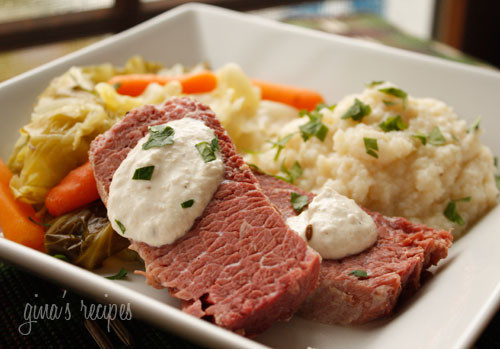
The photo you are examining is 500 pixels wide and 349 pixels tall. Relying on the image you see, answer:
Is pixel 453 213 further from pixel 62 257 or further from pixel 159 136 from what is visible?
pixel 62 257

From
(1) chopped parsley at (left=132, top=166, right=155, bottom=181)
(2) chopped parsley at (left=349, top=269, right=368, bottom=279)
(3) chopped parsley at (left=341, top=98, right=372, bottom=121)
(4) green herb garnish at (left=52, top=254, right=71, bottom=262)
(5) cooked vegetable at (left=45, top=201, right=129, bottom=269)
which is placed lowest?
Answer: (4) green herb garnish at (left=52, top=254, right=71, bottom=262)

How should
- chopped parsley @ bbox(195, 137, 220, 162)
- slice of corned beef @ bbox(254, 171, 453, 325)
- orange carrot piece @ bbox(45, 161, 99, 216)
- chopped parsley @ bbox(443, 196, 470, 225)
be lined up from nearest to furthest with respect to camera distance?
slice of corned beef @ bbox(254, 171, 453, 325) < chopped parsley @ bbox(195, 137, 220, 162) < orange carrot piece @ bbox(45, 161, 99, 216) < chopped parsley @ bbox(443, 196, 470, 225)

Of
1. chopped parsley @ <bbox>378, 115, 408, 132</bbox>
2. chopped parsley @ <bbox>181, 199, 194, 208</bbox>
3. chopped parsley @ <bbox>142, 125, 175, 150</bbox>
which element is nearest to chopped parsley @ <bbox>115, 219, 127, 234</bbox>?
chopped parsley @ <bbox>181, 199, 194, 208</bbox>

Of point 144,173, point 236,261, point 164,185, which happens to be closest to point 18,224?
point 144,173

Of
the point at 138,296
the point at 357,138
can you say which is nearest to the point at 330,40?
the point at 357,138

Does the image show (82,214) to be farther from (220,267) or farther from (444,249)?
(444,249)

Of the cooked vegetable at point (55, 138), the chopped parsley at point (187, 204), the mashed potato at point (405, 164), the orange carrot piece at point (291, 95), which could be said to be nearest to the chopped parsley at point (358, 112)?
the mashed potato at point (405, 164)

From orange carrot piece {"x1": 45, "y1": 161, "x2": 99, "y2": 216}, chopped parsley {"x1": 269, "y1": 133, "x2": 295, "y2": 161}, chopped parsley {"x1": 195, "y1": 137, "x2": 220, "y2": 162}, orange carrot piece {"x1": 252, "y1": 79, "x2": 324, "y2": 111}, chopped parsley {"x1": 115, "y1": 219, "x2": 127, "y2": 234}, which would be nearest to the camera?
chopped parsley {"x1": 115, "y1": 219, "x2": 127, "y2": 234}

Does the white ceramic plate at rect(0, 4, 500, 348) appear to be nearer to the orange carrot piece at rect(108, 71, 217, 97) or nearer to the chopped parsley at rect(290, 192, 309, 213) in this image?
the orange carrot piece at rect(108, 71, 217, 97)
